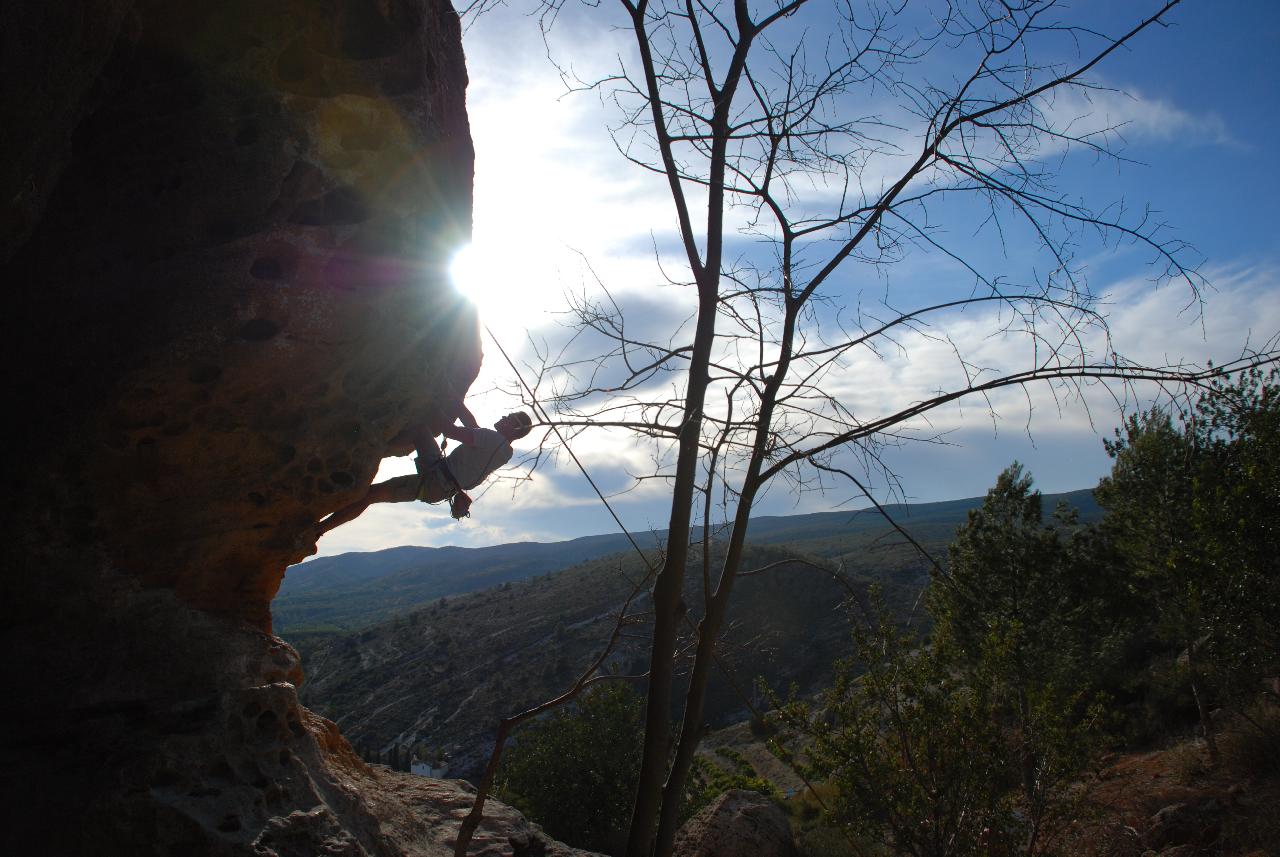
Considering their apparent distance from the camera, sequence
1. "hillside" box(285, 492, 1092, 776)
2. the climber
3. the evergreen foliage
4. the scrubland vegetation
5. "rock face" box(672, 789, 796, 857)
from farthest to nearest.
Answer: "hillside" box(285, 492, 1092, 776) → the evergreen foliage → "rock face" box(672, 789, 796, 857) → the scrubland vegetation → the climber

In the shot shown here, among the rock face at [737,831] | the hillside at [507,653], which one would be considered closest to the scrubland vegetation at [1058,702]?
the rock face at [737,831]

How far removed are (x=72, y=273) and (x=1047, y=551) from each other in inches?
1083

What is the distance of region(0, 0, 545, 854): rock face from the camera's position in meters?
3.07

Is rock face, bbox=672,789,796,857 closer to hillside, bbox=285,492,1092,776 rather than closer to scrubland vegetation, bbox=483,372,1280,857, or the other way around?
scrubland vegetation, bbox=483,372,1280,857

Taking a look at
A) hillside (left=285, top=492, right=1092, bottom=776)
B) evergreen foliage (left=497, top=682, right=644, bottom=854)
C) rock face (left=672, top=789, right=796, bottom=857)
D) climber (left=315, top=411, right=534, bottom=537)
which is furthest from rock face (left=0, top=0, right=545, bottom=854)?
hillside (left=285, top=492, right=1092, bottom=776)

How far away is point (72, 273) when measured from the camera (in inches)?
141

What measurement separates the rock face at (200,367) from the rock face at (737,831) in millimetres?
9434

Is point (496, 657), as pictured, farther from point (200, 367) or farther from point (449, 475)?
point (200, 367)

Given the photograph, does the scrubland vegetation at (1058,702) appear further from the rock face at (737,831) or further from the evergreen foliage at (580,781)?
the rock face at (737,831)

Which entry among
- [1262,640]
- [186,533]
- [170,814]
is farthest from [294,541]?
[1262,640]

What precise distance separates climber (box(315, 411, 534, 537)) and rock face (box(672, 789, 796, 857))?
983 cm

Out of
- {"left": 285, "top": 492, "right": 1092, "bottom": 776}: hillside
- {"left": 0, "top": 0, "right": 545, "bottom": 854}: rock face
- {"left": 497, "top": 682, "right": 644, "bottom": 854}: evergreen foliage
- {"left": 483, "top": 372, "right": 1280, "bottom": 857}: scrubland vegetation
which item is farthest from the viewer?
{"left": 285, "top": 492, "right": 1092, "bottom": 776}: hillside

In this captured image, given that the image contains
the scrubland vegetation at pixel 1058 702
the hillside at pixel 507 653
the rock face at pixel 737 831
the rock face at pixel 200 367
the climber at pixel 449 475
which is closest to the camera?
the rock face at pixel 200 367

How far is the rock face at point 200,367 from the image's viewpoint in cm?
307
